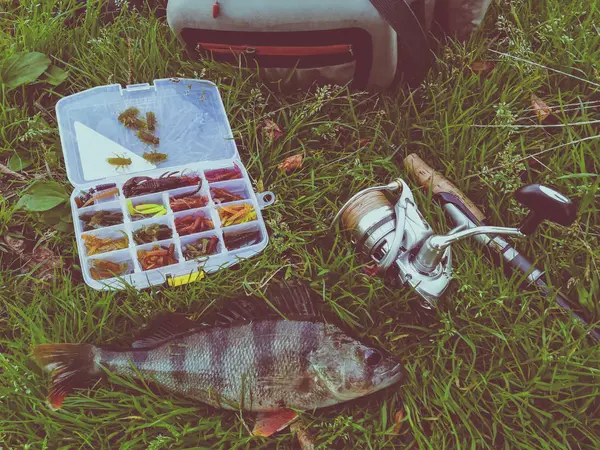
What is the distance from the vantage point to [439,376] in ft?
8.66

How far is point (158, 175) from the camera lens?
3025 millimetres

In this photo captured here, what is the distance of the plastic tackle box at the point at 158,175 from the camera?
280cm

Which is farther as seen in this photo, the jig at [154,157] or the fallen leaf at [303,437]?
the jig at [154,157]

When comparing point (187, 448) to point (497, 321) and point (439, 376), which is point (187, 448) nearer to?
point (439, 376)

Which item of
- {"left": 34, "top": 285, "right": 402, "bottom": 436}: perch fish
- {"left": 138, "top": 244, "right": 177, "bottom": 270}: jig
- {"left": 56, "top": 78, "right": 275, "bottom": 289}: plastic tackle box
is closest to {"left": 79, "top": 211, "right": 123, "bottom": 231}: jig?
{"left": 56, "top": 78, "right": 275, "bottom": 289}: plastic tackle box

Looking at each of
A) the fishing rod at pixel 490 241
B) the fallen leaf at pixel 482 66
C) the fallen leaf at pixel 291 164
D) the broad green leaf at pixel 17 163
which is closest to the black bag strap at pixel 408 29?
the fallen leaf at pixel 482 66

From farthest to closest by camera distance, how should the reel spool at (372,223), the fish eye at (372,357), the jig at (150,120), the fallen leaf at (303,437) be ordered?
the jig at (150,120)
the reel spool at (372,223)
the fallen leaf at (303,437)
the fish eye at (372,357)

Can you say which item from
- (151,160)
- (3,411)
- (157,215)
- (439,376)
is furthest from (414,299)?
(3,411)

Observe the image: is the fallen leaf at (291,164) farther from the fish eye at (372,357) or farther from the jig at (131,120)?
the fish eye at (372,357)

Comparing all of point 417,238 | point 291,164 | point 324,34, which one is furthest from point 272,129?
point 417,238

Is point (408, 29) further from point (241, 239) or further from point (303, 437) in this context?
point (303, 437)

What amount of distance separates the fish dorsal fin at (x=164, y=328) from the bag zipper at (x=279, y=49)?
1411mm

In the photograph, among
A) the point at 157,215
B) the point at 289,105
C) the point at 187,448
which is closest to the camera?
the point at 187,448

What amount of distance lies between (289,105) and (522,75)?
132 cm
